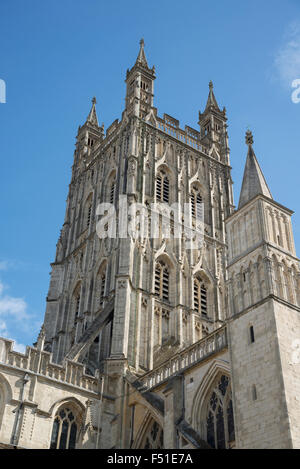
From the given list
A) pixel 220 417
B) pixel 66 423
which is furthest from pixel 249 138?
pixel 66 423

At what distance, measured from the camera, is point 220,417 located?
2086cm

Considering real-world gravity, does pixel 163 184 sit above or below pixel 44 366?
above

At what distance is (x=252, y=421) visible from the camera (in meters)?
17.8

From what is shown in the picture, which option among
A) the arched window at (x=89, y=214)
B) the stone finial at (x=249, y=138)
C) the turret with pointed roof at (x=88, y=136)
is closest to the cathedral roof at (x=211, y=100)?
the turret with pointed roof at (x=88, y=136)

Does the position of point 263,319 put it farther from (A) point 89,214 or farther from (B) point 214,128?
(B) point 214,128

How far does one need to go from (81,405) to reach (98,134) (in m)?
28.5

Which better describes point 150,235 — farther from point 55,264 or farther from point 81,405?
point 81,405

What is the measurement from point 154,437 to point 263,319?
7.72 metres

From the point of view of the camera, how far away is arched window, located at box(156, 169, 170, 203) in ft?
123

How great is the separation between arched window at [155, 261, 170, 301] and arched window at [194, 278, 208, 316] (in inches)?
81.4

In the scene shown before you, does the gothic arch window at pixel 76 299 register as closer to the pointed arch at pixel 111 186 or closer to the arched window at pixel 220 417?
the pointed arch at pixel 111 186

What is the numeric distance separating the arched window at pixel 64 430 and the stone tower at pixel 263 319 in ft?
26.9

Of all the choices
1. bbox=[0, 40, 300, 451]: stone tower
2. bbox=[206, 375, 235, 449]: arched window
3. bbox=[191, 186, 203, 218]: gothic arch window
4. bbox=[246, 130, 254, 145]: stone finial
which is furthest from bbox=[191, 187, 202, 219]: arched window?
bbox=[206, 375, 235, 449]: arched window

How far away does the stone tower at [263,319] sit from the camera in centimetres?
1736
